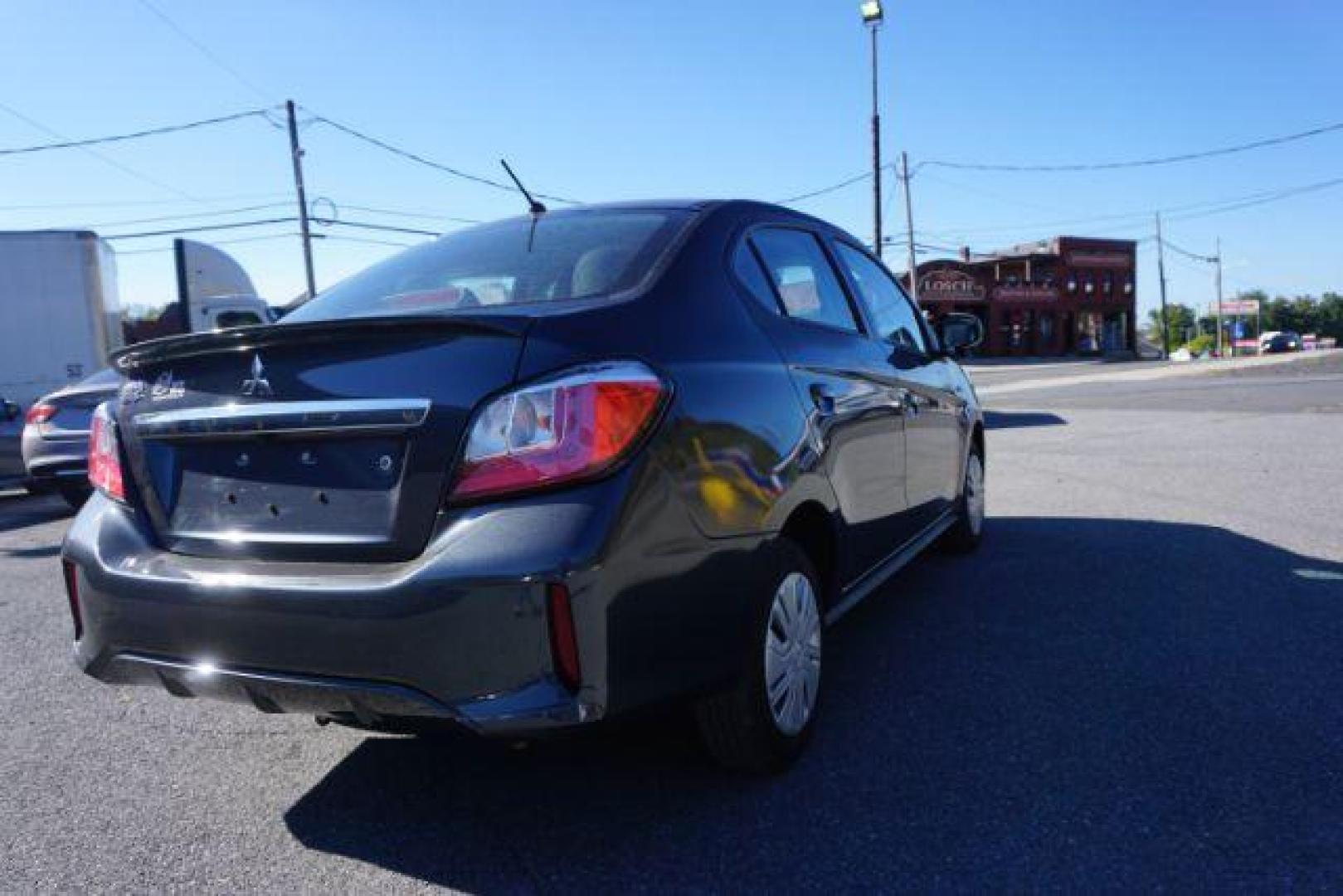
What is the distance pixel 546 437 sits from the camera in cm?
201

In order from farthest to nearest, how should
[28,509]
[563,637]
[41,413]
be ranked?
[28,509] < [41,413] < [563,637]

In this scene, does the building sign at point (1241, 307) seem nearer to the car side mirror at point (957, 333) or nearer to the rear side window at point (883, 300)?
the car side mirror at point (957, 333)

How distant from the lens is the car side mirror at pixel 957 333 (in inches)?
206

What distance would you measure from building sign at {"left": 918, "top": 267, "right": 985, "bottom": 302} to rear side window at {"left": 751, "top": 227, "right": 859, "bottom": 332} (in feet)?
162

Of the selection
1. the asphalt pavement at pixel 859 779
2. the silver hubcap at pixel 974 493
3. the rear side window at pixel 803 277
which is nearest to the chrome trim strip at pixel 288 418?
the asphalt pavement at pixel 859 779

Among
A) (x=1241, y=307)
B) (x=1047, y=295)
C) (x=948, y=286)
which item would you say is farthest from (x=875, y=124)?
(x=1241, y=307)

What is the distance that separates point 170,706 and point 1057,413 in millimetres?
14388

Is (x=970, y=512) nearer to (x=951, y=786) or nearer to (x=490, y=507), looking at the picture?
(x=951, y=786)

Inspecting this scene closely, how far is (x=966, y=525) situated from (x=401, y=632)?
3879 mm

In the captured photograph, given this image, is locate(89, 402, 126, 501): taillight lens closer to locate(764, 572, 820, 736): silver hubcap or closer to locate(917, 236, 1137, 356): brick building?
locate(764, 572, 820, 736): silver hubcap

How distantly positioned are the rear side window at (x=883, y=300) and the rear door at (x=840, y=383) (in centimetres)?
22

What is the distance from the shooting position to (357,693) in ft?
6.67

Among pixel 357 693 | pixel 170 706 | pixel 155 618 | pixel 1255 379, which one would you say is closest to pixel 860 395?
pixel 357 693

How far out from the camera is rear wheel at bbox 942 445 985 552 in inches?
202
